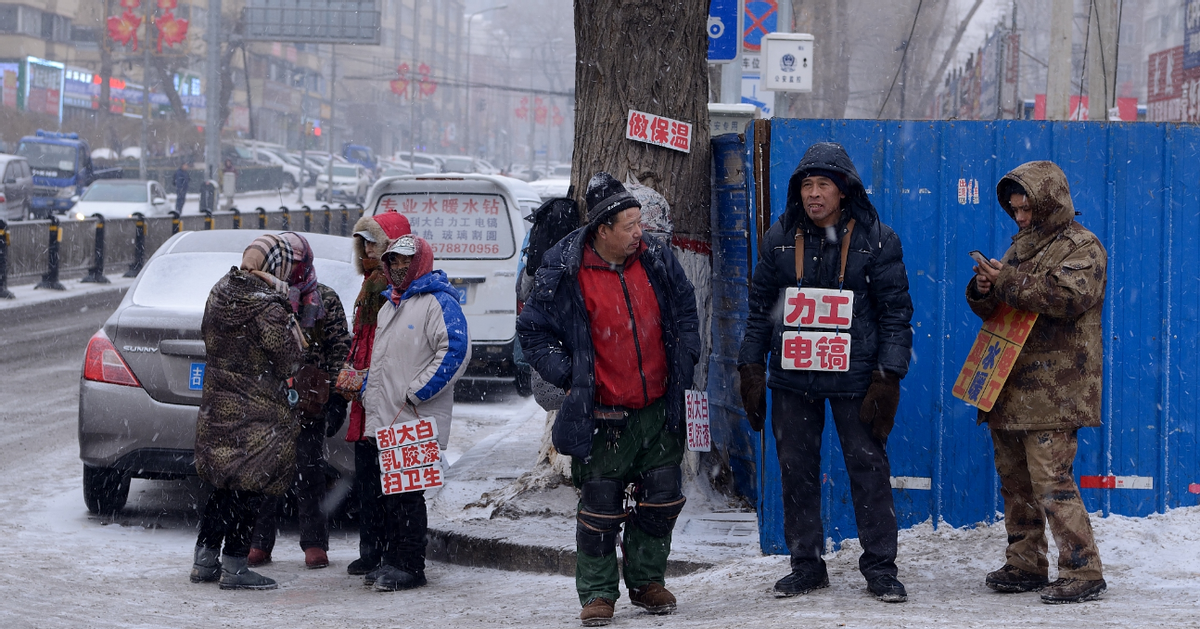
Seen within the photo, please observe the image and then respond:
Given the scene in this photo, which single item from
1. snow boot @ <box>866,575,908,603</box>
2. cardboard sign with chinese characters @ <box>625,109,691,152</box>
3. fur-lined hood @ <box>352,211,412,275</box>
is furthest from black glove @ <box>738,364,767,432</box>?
cardboard sign with chinese characters @ <box>625,109,691,152</box>

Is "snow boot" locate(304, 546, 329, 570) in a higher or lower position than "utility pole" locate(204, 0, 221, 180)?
lower

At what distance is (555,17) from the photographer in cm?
10212

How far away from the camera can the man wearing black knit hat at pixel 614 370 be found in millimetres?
4742

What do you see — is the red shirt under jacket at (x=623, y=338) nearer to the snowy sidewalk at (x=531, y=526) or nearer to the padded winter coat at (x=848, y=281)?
the padded winter coat at (x=848, y=281)

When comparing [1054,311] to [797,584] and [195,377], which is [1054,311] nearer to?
[797,584]

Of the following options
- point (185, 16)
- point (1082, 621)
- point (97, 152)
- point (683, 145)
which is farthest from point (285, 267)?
point (185, 16)

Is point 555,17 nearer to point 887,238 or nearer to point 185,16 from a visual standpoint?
point 185,16

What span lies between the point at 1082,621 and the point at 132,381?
15.8 ft

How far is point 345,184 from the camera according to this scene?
180ft

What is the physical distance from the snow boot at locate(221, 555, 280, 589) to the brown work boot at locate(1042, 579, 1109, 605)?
336 centimetres

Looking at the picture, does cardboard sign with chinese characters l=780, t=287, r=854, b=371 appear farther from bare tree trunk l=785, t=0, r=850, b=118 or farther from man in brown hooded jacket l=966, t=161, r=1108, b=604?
bare tree trunk l=785, t=0, r=850, b=118

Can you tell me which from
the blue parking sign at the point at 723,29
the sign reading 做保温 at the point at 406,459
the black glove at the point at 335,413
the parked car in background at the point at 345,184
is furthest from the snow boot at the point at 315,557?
the parked car in background at the point at 345,184

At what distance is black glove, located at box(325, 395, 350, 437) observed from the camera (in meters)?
6.00

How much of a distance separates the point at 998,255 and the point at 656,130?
1.88 meters
